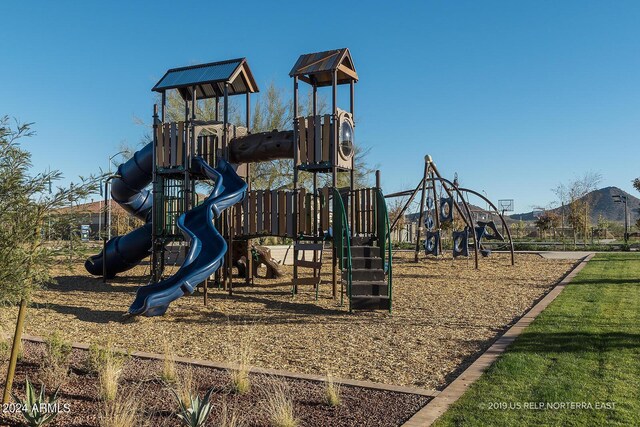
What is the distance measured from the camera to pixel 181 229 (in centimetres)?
1030

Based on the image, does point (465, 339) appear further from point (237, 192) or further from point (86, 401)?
point (237, 192)

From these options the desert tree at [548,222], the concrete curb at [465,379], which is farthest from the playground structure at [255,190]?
the desert tree at [548,222]

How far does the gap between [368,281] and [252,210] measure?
420 centimetres

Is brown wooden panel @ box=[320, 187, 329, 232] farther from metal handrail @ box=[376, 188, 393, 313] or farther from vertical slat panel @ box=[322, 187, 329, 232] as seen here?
metal handrail @ box=[376, 188, 393, 313]

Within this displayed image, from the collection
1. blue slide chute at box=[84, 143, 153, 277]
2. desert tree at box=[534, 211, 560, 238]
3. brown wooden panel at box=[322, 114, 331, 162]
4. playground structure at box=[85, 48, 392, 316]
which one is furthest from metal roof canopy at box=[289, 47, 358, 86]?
desert tree at box=[534, 211, 560, 238]

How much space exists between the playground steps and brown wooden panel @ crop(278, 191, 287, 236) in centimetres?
270

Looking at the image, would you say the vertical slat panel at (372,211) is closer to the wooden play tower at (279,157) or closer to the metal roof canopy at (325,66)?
the wooden play tower at (279,157)

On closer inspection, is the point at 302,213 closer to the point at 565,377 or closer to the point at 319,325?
the point at 319,325

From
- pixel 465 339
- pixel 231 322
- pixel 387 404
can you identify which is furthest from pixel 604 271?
pixel 387 404

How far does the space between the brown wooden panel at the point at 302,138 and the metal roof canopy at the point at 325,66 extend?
133 cm

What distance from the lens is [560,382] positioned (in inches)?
195

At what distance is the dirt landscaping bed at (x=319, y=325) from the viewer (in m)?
6.12

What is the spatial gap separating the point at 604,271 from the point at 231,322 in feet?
38.4

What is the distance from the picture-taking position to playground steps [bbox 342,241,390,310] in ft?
30.5
